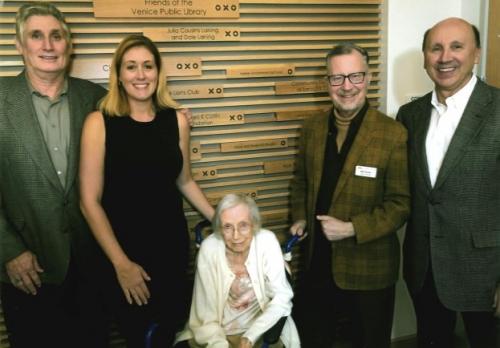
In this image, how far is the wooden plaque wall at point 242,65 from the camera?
106 inches

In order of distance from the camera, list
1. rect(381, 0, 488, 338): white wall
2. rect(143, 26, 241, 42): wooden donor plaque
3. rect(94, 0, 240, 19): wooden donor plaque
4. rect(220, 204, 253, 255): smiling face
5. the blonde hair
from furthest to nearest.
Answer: rect(381, 0, 488, 338): white wall, rect(143, 26, 241, 42): wooden donor plaque, rect(94, 0, 240, 19): wooden donor plaque, rect(220, 204, 253, 255): smiling face, the blonde hair

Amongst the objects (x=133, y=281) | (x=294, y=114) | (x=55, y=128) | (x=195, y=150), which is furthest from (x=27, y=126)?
(x=294, y=114)

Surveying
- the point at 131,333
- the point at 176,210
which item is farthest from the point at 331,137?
the point at 131,333

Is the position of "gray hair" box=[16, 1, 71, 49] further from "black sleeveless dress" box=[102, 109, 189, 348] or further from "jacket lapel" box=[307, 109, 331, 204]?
"jacket lapel" box=[307, 109, 331, 204]

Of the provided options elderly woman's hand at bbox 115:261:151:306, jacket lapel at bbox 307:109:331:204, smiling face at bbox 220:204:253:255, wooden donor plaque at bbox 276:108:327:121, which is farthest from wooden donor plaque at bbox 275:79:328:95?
elderly woman's hand at bbox 115:261:151:306

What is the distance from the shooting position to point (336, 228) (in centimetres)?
236

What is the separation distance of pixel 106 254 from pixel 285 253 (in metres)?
1.00

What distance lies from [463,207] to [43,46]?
2.30m

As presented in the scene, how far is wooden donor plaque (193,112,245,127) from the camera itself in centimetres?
294

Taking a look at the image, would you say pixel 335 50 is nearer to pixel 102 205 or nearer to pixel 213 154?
pixel 213 154

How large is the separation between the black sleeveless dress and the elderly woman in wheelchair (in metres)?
0.17

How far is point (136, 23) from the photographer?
2707 millimetres

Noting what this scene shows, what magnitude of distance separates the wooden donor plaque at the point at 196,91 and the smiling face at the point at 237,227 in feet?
3.03

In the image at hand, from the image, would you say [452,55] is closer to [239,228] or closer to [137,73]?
[239,228]
